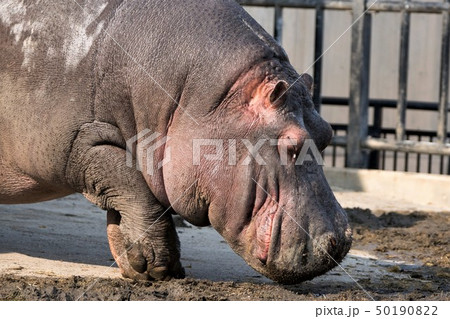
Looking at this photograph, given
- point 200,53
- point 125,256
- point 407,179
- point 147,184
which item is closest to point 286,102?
point 200,53

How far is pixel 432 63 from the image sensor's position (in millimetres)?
16609

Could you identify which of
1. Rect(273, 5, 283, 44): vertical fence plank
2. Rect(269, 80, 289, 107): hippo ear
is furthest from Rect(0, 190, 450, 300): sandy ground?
Rect(273, 5, 283, 44): vertical fence plank

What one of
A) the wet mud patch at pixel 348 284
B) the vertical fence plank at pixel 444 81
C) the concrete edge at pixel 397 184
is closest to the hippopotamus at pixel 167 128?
the wet mud patch at pixel 348 284

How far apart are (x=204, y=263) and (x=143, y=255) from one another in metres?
0.88

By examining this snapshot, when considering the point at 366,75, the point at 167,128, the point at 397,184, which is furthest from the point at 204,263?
the point at 366,75

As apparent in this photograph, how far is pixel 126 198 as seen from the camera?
5.14m

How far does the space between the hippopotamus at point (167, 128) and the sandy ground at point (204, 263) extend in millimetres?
275

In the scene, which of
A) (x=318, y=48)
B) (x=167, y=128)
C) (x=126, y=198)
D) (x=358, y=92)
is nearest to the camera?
(x=167, y=128)

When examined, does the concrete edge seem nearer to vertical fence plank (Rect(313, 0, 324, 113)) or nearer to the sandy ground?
vertical fence plank (Rect(313, 0, 324, 113))

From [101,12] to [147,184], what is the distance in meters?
0.90

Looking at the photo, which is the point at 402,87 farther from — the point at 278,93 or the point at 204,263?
the point at 278,93

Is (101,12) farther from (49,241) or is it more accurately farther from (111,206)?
(49,241)

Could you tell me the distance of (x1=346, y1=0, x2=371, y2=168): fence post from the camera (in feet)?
32.2

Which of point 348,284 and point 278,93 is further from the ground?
point 278,93
